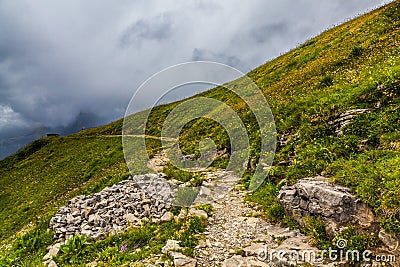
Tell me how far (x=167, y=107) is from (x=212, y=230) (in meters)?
48.4

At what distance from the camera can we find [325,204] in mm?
7637

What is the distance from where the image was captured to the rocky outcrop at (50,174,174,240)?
453 inches

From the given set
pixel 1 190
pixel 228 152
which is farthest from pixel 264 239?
pixel 1 190

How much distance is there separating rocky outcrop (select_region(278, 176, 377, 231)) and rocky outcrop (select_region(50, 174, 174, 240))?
16.3ft

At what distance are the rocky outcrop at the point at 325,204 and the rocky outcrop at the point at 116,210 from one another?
4956 mm

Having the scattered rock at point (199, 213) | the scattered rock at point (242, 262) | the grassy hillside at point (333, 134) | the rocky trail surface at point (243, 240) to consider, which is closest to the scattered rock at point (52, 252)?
the scattered rock at point (199, 213)

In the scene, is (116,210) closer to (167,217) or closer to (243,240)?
(167,217)

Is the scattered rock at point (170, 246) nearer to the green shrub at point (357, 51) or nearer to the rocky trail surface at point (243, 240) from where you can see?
the rocky trail surface at point (243, 240)

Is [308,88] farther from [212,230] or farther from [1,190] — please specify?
[1,190]

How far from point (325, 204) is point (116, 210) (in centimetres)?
934

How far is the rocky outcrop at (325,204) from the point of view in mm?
7039

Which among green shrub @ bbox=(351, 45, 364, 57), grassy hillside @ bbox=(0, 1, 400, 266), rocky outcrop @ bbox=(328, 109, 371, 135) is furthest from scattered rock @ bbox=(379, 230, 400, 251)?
green shrub @ bbox=(351, 45, 364, 57)

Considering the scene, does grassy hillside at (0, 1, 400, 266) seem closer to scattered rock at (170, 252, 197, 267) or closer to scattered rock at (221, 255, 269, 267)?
scattered rock at (221, 255, 269, 267)

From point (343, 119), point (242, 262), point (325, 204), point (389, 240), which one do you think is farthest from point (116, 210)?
point (343, 119)
